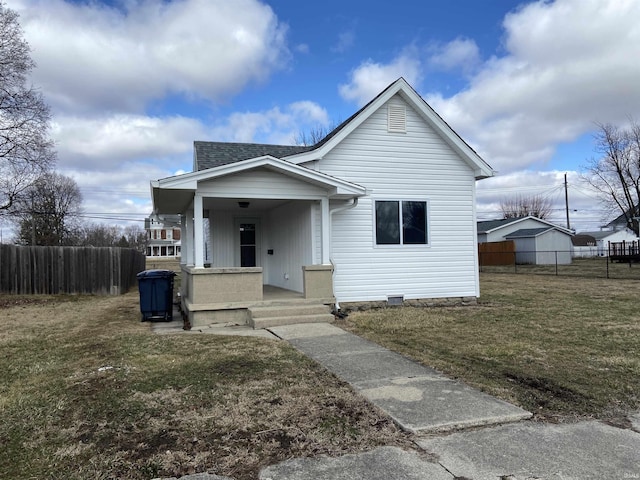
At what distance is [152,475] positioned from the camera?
3.01 m

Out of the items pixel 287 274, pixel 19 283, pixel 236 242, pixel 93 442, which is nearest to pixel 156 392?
pixel 93 442

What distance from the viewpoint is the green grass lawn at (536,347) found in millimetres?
4562

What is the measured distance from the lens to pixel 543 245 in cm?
3616

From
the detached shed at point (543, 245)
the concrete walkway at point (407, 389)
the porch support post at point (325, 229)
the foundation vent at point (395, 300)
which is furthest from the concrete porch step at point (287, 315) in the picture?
the detached shed at point (543, 245)

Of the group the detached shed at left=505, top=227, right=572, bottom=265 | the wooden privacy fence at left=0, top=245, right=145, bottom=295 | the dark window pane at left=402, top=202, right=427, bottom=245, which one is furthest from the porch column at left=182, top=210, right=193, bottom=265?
the detached shed at left=505, top=227, right=572, bottom=265

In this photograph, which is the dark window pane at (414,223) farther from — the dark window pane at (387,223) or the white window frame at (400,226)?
the dark window pane at (387,223)

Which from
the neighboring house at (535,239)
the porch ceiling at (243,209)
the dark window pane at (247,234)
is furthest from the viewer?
the neighboring house at (535,239)

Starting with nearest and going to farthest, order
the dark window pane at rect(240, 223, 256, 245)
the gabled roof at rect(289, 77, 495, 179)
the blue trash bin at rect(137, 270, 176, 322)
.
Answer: the blue trash bin at rect(137, 270, 176, 322) → the gabled roof at rect(289, 77, 495, 179) → the dark window pane at rect(240, 223, 256, 245)

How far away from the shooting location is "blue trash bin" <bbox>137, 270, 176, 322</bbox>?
9.96 meters

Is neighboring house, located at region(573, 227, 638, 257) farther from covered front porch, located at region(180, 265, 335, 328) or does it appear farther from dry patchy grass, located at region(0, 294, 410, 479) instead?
dry patchy grass, located at region(0, 294, 410, 479)

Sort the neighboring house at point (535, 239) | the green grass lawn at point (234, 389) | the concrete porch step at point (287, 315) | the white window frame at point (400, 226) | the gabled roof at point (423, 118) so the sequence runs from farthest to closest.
Answer: the neighboring house at point (535, 239)
the white window frame at point (400, 226)
the gabled roof at point (423, 118)
the concrete porch step at point (287, 315)
the green grass lawn at point (234, 389)

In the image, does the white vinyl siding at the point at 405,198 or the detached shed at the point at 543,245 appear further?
the detached shed at the point at 543,245

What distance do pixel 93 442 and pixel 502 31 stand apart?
14970 mm

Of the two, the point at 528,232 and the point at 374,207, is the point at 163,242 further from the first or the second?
the point at 374,207
